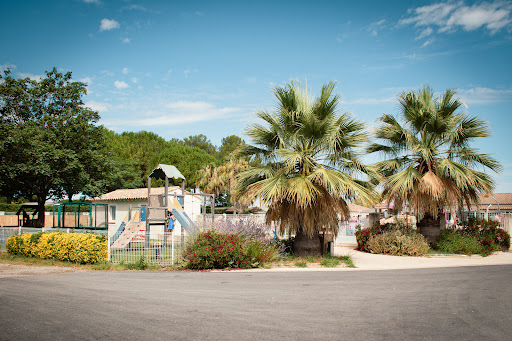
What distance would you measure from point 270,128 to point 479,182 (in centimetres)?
921

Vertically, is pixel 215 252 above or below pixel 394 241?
above

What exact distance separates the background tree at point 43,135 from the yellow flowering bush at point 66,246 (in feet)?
36.5

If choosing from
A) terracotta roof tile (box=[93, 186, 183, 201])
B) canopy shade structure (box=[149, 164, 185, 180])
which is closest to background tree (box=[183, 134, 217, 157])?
terracotta roof tile (box=[93, 186, 183, 201])

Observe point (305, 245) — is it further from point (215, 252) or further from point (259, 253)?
point (215, 252)

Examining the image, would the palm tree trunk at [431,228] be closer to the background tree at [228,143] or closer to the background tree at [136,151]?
the background tree at [136,151]

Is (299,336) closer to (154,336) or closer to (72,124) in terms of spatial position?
(154,336)

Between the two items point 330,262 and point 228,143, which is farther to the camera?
point 228,143

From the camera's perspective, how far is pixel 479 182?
53.2 feet

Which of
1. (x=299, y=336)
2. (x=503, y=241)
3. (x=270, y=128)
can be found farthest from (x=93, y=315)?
(x=503, y=241)

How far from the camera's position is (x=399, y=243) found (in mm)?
16625

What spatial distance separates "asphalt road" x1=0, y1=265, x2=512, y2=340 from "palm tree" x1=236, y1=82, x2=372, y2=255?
3431 millimetres

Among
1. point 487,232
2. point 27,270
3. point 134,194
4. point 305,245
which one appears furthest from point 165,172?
point 134,194

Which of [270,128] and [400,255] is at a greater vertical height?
[270,128]

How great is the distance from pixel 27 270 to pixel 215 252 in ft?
19.3
